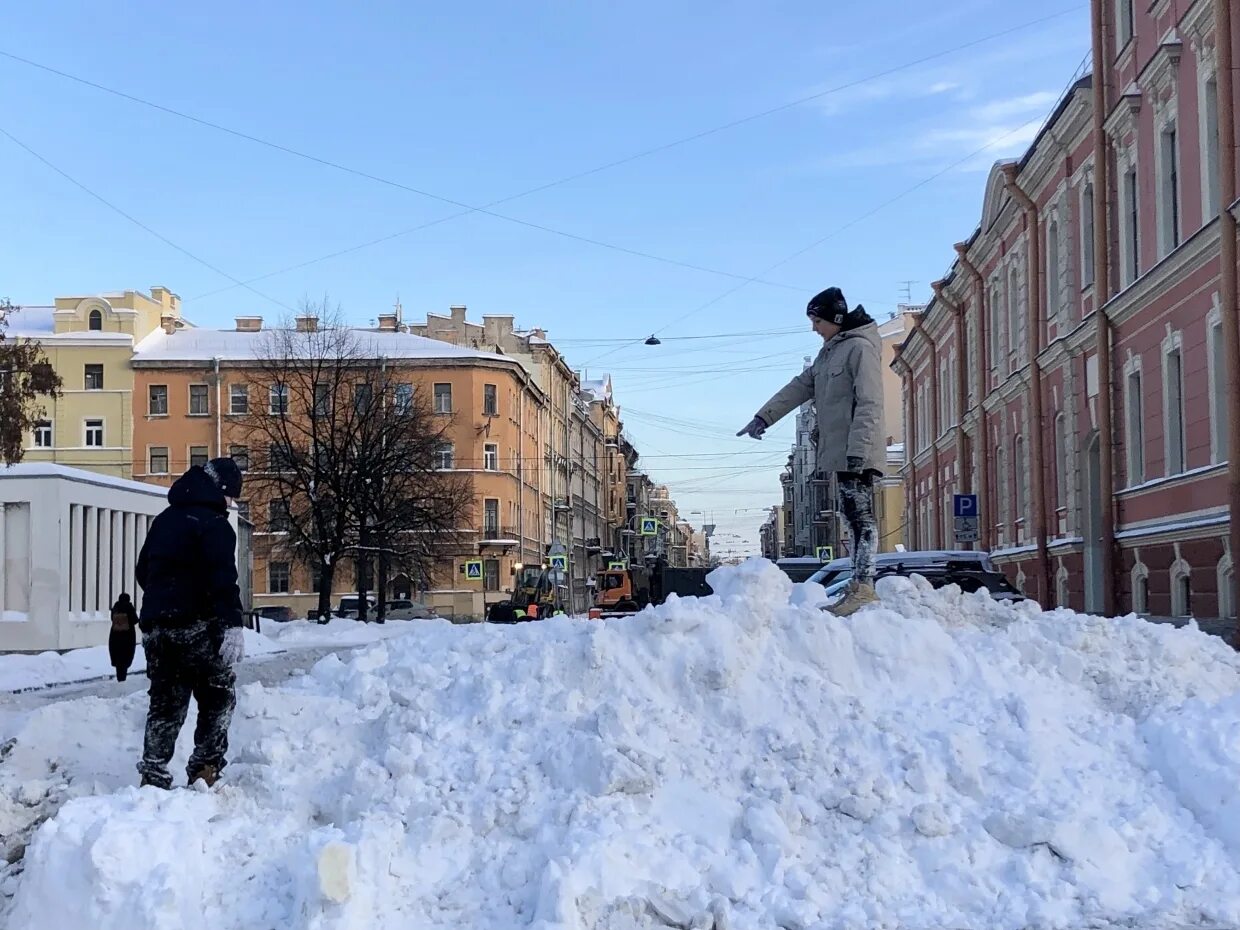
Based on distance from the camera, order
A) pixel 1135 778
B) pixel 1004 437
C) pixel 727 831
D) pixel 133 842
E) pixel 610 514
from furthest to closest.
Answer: pixel 610 514 → pixel 1004 437 → pixel 1135 778 → pixel 727 831 → pixel 133 842

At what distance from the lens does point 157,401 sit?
65.1m

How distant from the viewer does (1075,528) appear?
89.0 feet

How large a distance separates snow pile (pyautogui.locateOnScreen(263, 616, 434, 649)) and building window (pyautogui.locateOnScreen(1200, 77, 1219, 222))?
21043 millimetres

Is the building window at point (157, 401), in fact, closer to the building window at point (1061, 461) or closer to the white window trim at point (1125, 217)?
the building window at point (1061, 461)

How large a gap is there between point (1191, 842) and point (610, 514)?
106212 mm

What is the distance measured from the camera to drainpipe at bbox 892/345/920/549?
5228 cm

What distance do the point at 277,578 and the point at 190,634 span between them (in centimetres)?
5853

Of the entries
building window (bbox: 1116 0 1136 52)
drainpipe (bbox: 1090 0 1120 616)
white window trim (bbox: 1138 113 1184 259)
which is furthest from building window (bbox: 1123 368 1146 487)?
building window (bbox: 1116 0 1136 52)

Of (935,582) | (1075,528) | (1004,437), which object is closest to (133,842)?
(935,582)

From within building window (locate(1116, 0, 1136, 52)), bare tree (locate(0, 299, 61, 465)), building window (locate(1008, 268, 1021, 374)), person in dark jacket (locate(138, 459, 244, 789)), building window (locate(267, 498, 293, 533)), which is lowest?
person in dark jacket (locate(138, 459, 244, 789))

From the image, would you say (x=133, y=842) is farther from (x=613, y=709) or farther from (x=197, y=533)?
(x=613, y=709)

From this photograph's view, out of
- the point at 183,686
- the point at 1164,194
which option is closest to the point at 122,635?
the point at 183,686

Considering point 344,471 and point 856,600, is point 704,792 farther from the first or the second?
point 344,471

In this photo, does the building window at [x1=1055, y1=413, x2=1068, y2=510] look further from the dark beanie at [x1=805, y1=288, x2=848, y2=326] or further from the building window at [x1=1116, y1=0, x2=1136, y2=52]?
the dark beanie at [x1=805, y1=288, x2=848, y2=326]
